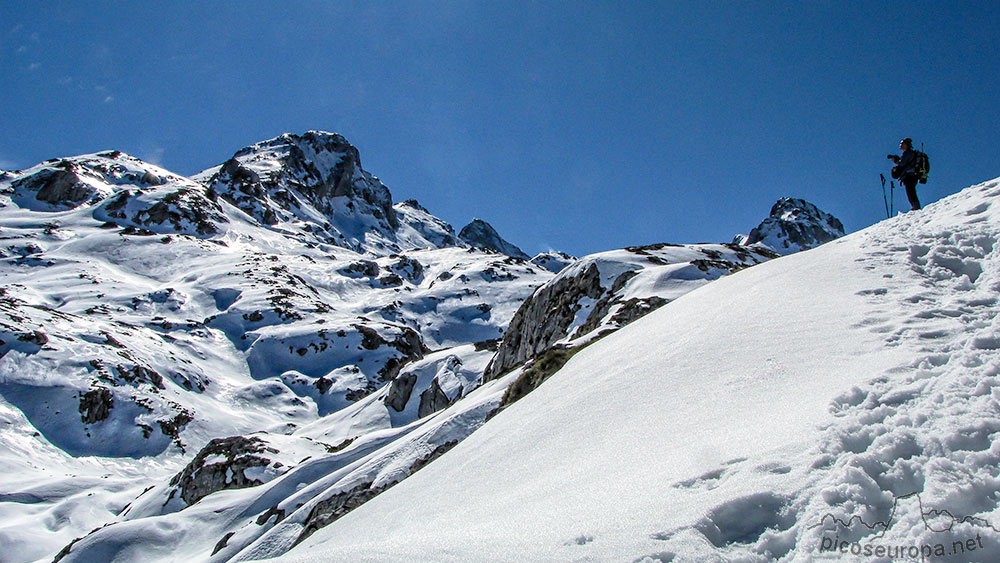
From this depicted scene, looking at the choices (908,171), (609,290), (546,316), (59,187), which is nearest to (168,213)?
(59,187)

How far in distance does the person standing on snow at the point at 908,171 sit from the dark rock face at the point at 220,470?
1393 inches

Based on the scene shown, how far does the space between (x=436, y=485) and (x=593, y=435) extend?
4.02 m

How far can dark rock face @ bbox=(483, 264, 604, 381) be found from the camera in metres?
33.1

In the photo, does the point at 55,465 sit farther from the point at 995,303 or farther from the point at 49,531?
the point at 995,303

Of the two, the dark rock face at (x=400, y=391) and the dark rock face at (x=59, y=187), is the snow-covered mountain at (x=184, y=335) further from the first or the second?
the dark rock face at (x=59, y=187)

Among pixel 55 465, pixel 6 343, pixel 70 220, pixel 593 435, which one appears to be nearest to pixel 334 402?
pixel 55 465

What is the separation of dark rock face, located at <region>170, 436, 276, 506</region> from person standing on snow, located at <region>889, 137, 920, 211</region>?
3537cm

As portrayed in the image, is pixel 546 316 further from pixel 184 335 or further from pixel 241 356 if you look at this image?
pixel 184 335

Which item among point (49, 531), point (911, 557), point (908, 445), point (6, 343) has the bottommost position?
point (49, 531)

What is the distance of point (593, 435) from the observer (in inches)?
350

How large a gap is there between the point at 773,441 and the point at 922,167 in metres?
17.5

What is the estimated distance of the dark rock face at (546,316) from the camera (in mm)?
33125

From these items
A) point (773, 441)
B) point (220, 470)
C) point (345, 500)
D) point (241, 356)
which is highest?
point (241, 356)

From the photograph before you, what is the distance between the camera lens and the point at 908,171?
727 inches
